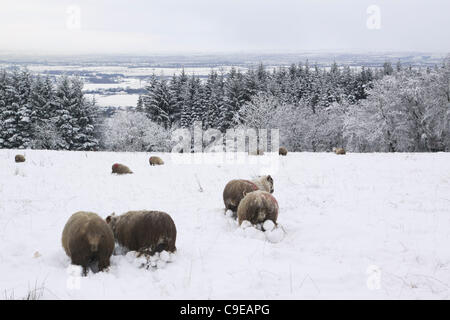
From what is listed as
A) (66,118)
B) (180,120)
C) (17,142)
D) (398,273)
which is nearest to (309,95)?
(180,120)

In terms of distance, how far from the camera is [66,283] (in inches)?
171

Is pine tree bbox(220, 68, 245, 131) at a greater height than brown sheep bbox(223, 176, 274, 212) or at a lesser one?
greater

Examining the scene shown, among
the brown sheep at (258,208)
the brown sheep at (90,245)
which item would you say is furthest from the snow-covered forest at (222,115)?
the brown sheep at (90,245)

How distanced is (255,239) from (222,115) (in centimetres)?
6425

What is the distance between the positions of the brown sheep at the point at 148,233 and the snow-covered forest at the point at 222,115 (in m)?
40.2

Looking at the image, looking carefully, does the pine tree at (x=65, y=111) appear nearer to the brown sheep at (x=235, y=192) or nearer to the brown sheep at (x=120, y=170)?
the brown sheep at (x=120, y=170)

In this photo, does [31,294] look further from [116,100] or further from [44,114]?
[116,100]

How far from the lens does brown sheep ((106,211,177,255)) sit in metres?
5.24

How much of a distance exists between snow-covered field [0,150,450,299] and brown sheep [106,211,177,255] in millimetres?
296

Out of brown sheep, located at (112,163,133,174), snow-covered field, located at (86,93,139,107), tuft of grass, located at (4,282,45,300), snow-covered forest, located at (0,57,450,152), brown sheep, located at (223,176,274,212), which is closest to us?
tuft of grass, located at (4,282,45,300)

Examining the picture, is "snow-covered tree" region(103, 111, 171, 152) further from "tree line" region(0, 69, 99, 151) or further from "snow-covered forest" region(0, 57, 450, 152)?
"tree line" region(0, 69, 99, 151)

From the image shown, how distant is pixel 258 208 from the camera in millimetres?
6777

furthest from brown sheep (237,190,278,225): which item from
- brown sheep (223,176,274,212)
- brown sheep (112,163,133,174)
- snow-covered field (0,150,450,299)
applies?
brown sheep (112,163,133,174)
